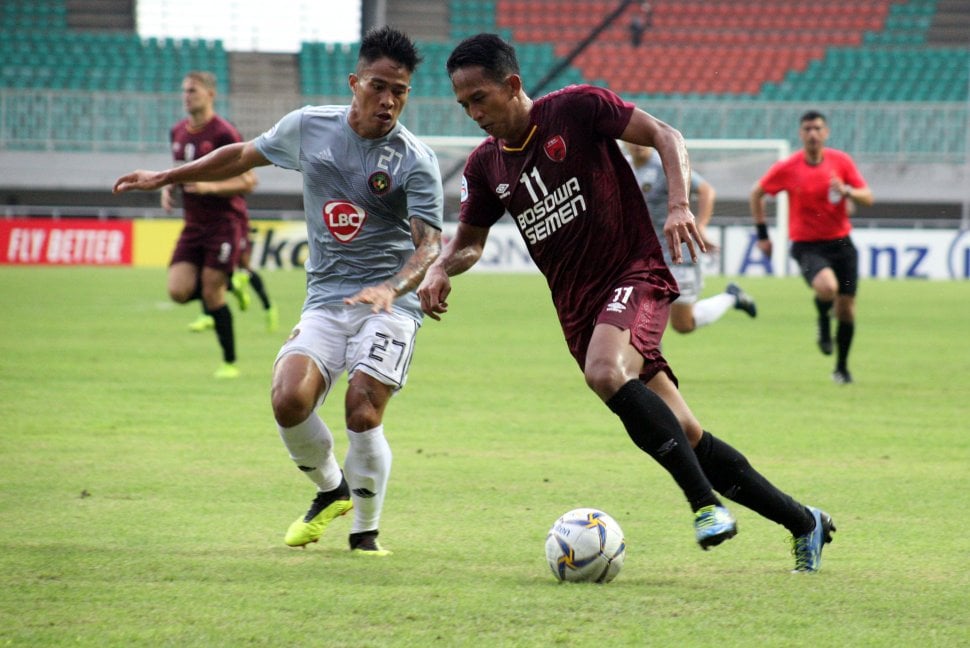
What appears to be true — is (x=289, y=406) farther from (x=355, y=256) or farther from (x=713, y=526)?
(x=713, y=526)

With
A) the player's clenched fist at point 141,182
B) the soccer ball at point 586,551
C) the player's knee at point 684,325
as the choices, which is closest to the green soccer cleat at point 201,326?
the player's knee at point 684,325

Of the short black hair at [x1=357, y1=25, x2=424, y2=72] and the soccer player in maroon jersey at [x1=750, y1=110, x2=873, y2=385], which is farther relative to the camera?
the soccer player in maroon jersey at [x1=750, y1=110, x2=873, y2=385]

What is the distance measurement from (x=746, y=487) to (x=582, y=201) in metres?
1.18

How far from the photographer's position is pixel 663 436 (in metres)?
4.52

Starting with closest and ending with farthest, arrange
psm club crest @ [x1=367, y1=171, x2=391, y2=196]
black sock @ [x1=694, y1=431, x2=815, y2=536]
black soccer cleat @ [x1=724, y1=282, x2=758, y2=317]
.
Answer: black sock @ [x1=694, y1=431, x2=815, y2=536] → psm club crest @ [x1=367, y1=171, x2=391, y2=196] → black soccer cleat @ [x1=724, y1=282, x2=758, y2=317]

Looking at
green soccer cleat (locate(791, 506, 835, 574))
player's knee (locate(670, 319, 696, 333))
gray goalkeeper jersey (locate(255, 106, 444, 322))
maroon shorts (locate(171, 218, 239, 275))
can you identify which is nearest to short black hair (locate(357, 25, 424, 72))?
gray goalkeeper jersey (locate(255, 106, 444, 322))

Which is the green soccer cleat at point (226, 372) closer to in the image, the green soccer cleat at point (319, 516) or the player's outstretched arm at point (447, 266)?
the green soccer cleat at point (319, 516)

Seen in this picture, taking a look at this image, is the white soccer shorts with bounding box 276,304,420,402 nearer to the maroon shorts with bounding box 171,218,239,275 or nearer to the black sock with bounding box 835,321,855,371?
the maroon shorts with bounding box 171,218,239,275

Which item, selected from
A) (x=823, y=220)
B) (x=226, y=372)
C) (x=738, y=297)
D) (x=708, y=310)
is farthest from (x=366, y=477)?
(x=738, y=297)

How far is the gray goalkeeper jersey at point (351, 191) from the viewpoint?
5.55 m

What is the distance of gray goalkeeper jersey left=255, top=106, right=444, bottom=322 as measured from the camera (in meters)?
5.55

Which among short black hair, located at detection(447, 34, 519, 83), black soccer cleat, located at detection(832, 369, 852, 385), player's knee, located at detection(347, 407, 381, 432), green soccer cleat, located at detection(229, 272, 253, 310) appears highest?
short black hair, located at detection(447, 34, 519, 83)

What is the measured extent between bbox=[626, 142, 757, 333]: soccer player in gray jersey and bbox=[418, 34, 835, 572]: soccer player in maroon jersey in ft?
16.2

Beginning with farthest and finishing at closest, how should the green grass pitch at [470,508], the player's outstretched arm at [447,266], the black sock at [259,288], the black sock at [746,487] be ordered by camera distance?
the black sock at [259,288] → the player's outstretched arm at [447,266] → the black sock at [746,487] → the green grass pitch at [470,508]
